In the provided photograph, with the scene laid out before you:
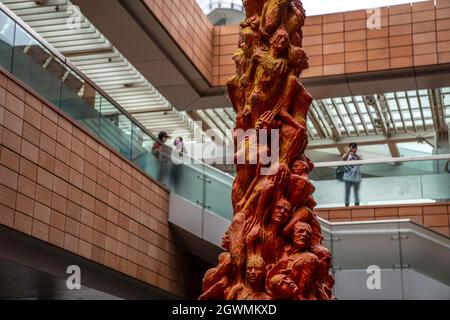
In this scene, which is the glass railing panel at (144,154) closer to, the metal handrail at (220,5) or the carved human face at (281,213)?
the carved human face at (281,213)

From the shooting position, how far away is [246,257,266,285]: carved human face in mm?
6840

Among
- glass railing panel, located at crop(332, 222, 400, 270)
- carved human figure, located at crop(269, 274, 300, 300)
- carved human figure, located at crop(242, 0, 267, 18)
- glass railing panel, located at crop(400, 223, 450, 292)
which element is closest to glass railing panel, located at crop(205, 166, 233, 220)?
glass railing panel, located at crop(332, 222, 400, 270)

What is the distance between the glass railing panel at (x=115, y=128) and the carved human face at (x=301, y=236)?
7081 millimetres

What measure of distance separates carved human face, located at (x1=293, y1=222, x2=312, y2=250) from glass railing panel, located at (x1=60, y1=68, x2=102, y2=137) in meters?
6.18

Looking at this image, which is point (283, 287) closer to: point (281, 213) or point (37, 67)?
point (281, 213)

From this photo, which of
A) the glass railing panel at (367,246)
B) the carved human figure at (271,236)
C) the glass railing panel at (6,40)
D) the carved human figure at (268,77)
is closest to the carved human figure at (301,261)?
the carved human figure at (271,236)

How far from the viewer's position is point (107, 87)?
2166cm

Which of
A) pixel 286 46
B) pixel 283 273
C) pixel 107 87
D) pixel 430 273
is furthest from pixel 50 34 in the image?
pixel 283 273

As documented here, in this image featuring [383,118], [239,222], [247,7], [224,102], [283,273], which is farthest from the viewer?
[383,118]

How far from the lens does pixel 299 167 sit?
738 cm

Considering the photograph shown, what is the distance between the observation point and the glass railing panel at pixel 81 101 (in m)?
12.5

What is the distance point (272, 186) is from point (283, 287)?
984 mm
